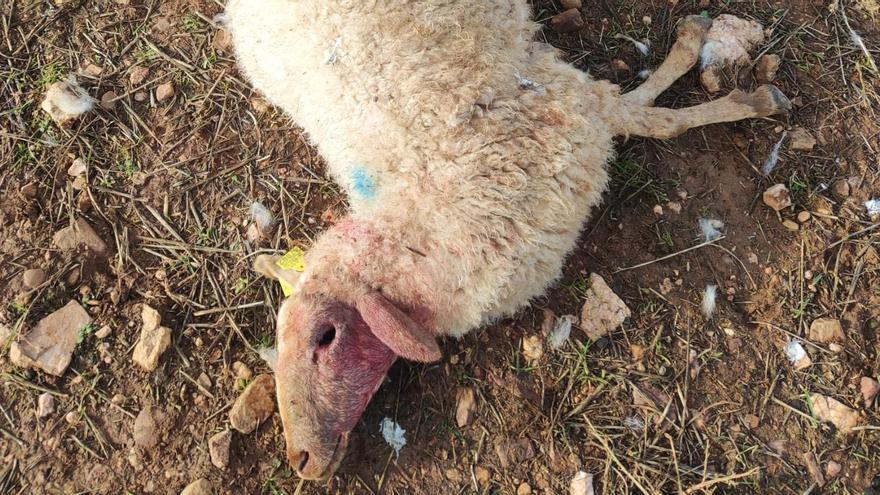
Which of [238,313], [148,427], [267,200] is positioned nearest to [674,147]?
[267,200]

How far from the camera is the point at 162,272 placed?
3.18 meters

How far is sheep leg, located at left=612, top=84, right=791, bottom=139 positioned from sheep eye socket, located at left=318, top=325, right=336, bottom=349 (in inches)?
69.1

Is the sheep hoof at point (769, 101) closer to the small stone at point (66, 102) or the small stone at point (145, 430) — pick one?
the small stone at point (145, 430)

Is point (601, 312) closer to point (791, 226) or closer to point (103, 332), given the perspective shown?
point (791, 226)

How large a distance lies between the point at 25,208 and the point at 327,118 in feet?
6.28

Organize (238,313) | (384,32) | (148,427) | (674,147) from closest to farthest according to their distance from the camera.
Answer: (384,32), (148,427), (238,313), (674,147)

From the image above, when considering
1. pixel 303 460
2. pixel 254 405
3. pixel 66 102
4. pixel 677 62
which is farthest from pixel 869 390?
pixel 66 102

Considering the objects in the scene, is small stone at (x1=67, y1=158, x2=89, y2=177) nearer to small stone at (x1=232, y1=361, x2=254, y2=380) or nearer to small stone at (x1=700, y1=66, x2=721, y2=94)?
small stone at (x1=232, y1=361, x2=254, y2=380)

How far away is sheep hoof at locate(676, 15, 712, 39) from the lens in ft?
11.0

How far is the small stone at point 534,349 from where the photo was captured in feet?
10.2

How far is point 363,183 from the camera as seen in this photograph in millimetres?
2656

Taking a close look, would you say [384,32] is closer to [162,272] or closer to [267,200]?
[267,200]

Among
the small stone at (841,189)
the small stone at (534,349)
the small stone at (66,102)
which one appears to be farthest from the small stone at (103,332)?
the small stone at (841,189)

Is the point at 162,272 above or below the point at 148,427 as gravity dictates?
above
